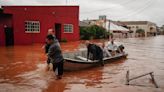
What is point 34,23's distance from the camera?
105 ft

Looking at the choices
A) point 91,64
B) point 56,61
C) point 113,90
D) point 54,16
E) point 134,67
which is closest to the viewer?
point 113,90

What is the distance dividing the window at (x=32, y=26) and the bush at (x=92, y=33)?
11.6 m

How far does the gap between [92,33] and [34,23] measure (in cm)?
1530

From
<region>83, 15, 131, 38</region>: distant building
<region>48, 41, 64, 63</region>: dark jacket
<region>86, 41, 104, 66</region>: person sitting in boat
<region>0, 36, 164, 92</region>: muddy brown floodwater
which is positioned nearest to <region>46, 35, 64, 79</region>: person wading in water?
<region>48, 41, 64, 63</region>: dark jacket

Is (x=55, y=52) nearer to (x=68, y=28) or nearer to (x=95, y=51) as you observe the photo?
(x=95, y=51)

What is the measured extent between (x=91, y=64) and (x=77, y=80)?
2.90m

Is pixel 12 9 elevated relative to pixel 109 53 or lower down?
elevated

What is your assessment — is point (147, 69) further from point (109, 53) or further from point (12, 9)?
point (12, 9)

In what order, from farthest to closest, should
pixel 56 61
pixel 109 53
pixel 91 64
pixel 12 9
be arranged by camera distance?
pixel 12 9 → pixel 109 53 → pixel 91 64 → pixel 56 61

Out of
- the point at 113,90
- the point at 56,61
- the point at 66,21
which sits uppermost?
the point at 66,21

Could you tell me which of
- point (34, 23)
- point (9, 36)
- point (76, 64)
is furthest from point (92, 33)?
point (76, 64)

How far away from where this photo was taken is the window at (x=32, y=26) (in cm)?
3145

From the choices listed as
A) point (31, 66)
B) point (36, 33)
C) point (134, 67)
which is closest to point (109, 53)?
point (134, 67)

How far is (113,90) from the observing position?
1043 centimetres
